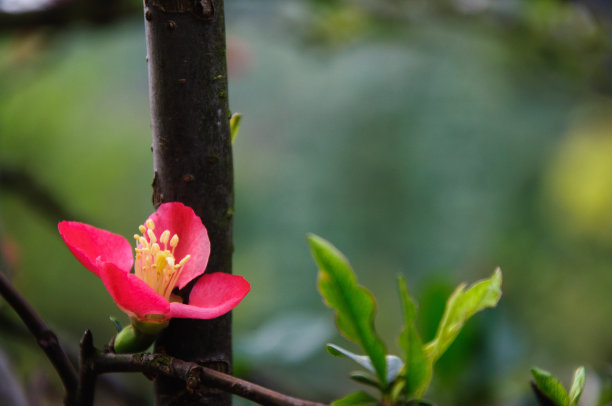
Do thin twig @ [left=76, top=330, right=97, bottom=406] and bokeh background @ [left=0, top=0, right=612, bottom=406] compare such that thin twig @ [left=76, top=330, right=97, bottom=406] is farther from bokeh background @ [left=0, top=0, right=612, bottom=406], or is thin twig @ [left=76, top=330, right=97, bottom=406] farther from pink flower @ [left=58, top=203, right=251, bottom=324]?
bokeh background @ [left=0, top=0, right=612, bottom=406]

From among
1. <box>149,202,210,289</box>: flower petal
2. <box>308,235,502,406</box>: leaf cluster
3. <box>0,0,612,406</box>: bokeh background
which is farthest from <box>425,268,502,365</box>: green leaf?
<box>0,0,612,406</box>: bokeh background

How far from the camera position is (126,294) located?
0.20 m

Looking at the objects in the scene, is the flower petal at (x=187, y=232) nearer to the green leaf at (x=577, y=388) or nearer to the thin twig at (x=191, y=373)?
the thin twig at (x=191, y=373)

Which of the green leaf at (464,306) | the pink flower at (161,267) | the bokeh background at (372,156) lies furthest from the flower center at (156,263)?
the bokeh background at (372,156)

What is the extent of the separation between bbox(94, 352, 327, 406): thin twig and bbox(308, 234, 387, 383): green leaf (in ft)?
0.18

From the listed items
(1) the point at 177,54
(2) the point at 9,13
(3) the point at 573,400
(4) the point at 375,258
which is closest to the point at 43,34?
(2) the point at 9,13

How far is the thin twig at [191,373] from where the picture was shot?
0.16 metres

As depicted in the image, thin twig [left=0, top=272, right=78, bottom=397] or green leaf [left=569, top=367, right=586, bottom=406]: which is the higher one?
thin twig [left=0, top=272, right=78, bottom=397]

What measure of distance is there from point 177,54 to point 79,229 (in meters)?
0.08

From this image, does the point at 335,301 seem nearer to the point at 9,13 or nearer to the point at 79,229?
the point at 79,229

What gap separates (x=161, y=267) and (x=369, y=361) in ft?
0.32

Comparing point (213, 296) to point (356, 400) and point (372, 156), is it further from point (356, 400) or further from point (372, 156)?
point (372, 156)

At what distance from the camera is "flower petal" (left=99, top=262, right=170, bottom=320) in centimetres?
19

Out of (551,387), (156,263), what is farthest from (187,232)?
(551,387)
